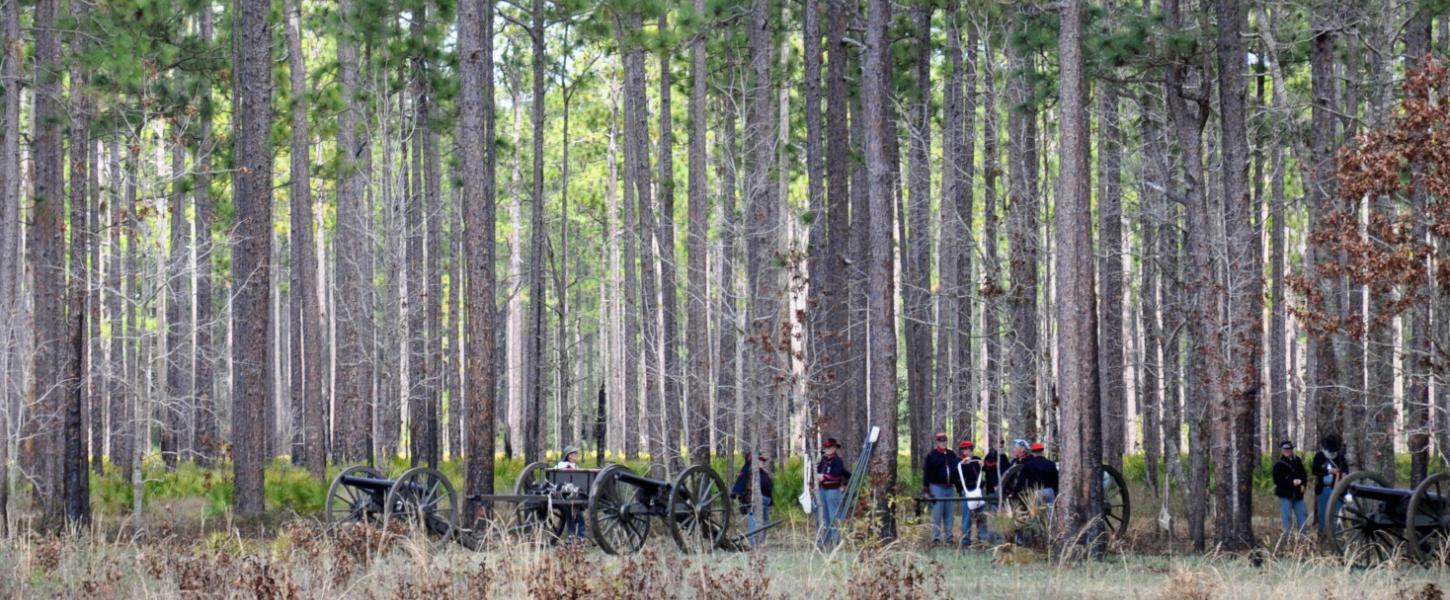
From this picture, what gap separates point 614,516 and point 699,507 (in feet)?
3.49

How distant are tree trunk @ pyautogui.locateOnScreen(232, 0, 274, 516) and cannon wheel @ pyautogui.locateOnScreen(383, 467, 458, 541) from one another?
457cm

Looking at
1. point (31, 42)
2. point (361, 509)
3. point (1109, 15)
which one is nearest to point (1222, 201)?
point (1109, 15)

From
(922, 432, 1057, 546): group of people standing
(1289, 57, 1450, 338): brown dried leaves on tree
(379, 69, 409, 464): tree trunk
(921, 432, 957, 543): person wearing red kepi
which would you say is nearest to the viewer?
(1289, 57, 1450, 338): brown dried leaves on tree

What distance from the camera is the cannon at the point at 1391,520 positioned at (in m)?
15.5

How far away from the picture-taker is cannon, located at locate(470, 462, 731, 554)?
1608cm

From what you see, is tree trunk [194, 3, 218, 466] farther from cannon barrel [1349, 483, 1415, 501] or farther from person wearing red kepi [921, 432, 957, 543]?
cannon barrel [1349, 483, 1415, 501]

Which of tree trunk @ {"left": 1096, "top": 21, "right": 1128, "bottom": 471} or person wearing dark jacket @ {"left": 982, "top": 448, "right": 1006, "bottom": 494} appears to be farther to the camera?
tree trunk @ {"left": 1096, "top": 21, "right": 1128, "bottom": 471}

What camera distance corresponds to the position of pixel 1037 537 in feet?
59.6

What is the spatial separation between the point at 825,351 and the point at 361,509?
22.9ft

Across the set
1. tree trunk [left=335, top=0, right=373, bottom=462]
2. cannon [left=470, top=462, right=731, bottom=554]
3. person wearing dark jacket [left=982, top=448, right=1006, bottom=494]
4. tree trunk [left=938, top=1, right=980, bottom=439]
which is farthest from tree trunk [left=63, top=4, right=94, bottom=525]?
tree trunk [left=938, top=1, right=980, bottom=439]

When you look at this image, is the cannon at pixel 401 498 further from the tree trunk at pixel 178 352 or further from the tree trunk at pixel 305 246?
the tree trunk at pixel 178 352

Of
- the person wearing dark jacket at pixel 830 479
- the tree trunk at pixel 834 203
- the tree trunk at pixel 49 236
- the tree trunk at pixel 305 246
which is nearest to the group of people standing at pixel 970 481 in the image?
the person wearing dark jacket at pixel 830 479

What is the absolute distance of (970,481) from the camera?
20656 millimetres

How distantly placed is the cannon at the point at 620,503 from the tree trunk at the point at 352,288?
1166 cm
